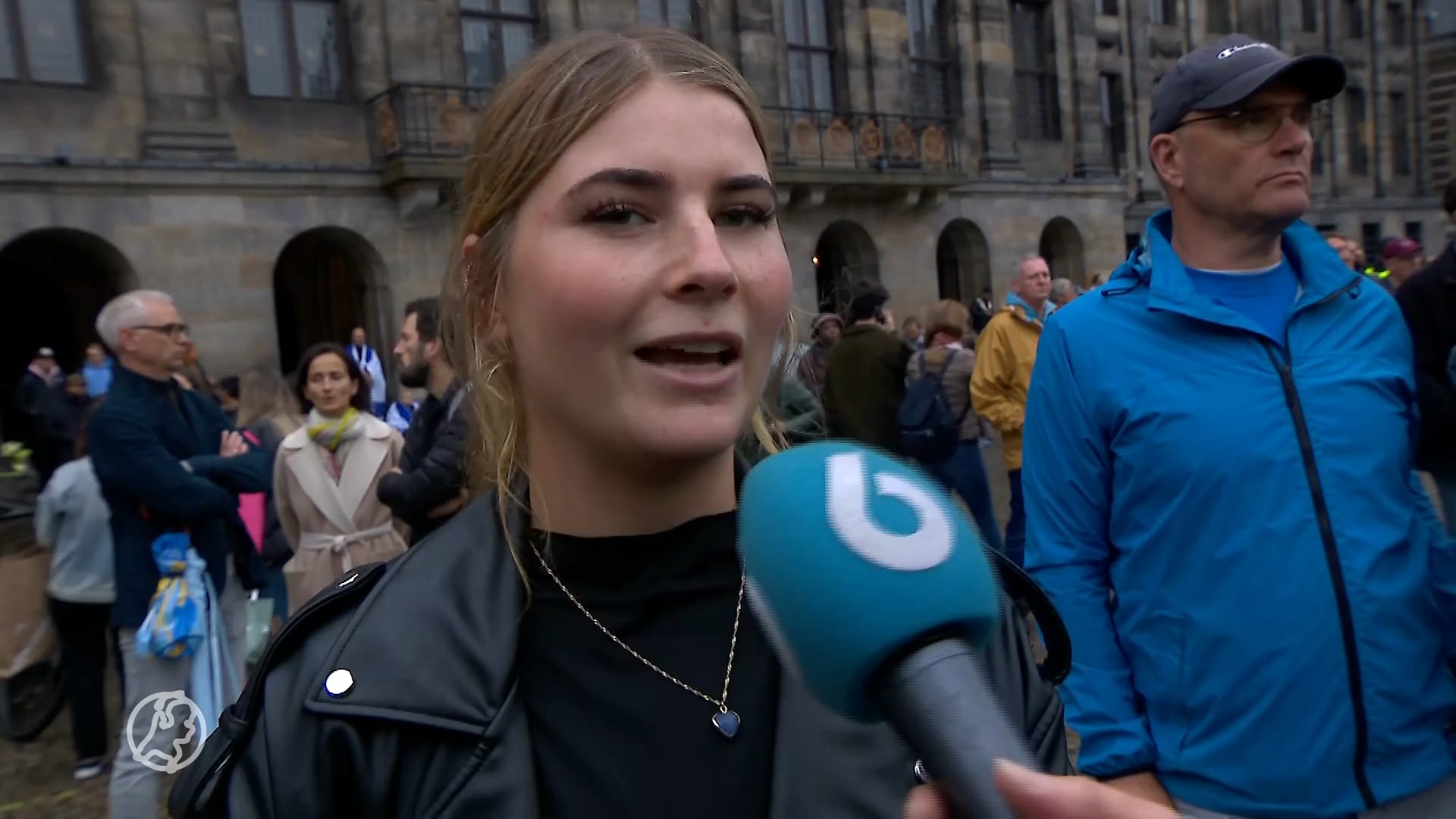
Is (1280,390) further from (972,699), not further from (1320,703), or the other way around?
(972,699)

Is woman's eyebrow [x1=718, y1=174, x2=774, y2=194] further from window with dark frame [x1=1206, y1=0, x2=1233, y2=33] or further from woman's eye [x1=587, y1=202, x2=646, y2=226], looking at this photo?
window with dark frame [x1=1206, y1=0, x2=1233, y2=33]

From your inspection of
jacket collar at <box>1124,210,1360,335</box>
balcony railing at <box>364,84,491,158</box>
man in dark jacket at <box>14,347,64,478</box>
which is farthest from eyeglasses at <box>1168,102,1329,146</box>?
balcony railing at <box>364,84,491,158</box>

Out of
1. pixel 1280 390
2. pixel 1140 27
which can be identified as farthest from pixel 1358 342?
pixel 1140 27

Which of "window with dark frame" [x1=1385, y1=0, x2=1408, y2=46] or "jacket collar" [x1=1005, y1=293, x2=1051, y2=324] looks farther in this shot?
"window with dark frame" [x1=1385, y1=0, x2=1408, y2=46]

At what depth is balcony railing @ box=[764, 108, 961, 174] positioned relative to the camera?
57.4ft

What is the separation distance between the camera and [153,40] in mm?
12641

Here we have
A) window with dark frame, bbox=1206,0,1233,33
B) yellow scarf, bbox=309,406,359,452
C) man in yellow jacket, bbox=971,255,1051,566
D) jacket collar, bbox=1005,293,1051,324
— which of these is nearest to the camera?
yellow scarf, bbox=309,406,359,452

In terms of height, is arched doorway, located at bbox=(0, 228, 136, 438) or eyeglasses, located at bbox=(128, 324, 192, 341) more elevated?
arched doorway, located at bbox=(0, 228, 136, 438)

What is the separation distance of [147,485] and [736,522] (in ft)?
10.9

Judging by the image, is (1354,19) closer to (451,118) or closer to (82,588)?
(451,118)

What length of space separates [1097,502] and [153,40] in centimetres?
1364

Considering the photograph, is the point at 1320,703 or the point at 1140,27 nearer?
the point at 1320,703

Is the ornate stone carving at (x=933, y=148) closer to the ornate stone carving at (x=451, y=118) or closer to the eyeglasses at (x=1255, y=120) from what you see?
the ornate stone carving at (x=451, y=118)

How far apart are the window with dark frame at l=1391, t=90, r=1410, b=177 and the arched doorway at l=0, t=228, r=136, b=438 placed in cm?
3382
